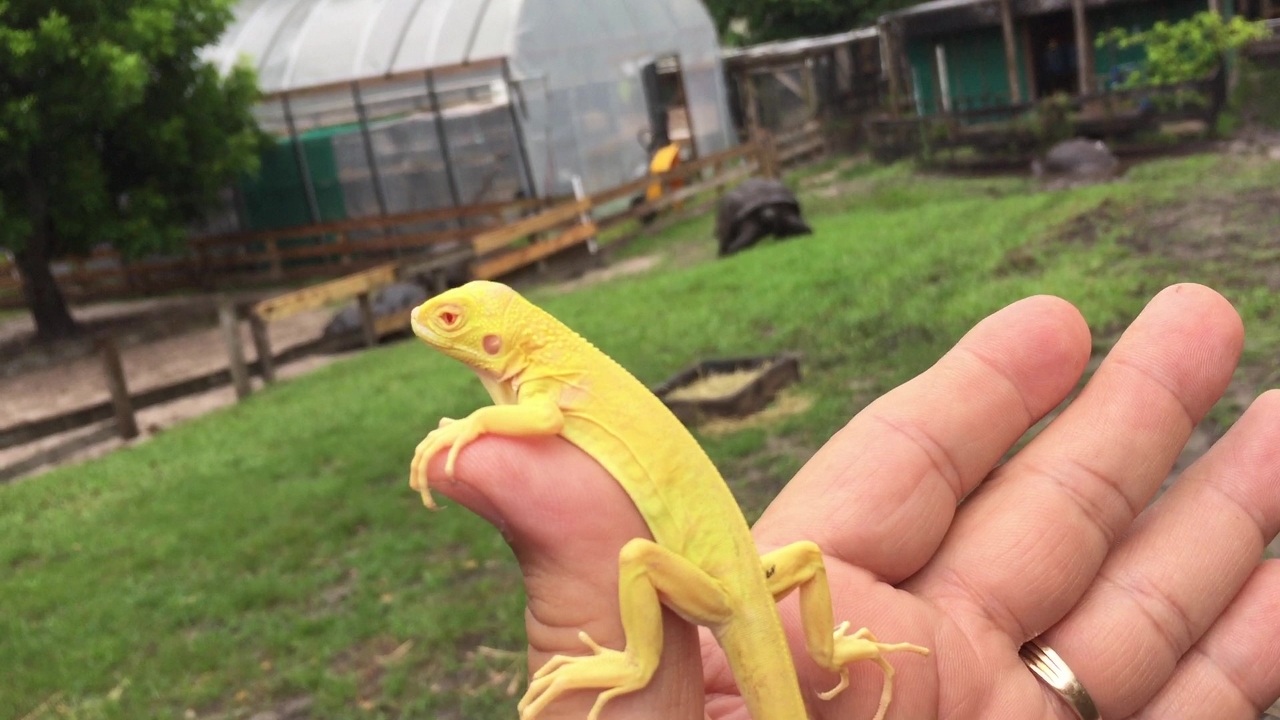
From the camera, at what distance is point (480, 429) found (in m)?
2.30

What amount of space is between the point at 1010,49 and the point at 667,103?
828 cm

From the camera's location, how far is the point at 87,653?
6742 millimetres

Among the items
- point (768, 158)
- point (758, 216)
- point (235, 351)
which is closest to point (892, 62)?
point (768, 158)

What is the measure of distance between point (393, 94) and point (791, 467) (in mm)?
17459

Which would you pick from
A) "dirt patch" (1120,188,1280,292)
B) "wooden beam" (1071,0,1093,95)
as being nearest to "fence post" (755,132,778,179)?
"wooden beam" (1071,0,1093,95)

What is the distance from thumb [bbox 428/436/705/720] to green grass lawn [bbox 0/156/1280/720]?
340 centimetres

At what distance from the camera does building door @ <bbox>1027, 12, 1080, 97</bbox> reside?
2641 cm

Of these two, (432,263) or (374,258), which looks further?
(374,258)

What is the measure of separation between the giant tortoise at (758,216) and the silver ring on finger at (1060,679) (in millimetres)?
14175

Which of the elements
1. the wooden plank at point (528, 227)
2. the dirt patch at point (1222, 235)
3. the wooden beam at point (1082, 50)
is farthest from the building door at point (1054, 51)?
the dirt patch at point (1222, 235)

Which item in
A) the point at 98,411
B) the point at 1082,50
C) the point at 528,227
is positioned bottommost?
the point at 98,411

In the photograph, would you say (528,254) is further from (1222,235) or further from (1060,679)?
(1060,679)

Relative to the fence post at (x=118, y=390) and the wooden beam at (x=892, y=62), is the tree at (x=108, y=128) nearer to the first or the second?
the fence post at (x=118, y=390)

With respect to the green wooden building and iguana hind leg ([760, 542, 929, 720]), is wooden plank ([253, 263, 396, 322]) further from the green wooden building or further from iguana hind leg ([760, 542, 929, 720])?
the green wooden building
